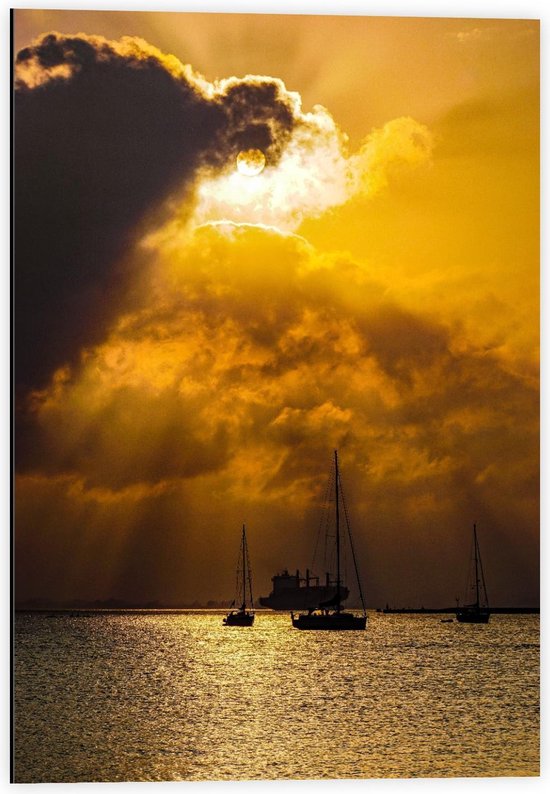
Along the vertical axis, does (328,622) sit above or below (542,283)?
below

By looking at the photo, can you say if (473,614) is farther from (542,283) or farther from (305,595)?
(542,283)

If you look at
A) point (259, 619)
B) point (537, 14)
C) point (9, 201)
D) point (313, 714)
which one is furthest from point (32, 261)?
point (259, 619)

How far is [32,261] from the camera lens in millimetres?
9352

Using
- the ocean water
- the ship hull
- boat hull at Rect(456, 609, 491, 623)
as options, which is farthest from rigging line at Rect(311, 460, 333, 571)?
boat hull at Rect(456, 609, 491, 623)

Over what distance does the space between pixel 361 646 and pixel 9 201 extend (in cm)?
2101

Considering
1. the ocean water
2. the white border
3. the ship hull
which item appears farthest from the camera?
the ship hull

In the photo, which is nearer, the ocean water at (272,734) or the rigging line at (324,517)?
the ocean water at (272,734)

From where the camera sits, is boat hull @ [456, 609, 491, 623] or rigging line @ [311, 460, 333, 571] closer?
rigging line @ [311, 460, 333, 571]

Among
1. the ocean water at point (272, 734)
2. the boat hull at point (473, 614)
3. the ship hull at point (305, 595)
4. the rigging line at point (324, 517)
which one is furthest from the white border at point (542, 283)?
the boat hull at point (473, 614)

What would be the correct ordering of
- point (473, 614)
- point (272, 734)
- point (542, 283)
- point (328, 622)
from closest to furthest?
point (542, 283) < point (272, 734) < point (473, 614) < point (328, 622)

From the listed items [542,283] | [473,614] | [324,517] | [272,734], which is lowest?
[473,614]

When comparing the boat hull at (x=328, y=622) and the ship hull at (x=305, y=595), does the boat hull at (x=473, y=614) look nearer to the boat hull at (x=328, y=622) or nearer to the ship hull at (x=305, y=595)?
the ship hull at (x=305, y=595)

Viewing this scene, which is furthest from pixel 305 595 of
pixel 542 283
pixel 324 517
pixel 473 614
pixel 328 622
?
pixel 328 622

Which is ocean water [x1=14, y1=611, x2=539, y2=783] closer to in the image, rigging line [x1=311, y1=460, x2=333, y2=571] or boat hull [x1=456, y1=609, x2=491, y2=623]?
rigging line [x1=311, y1=460, x2=333, y2=571]
